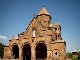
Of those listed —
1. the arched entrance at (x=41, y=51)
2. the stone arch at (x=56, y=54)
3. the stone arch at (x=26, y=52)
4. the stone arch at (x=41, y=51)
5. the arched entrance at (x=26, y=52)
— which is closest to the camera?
the stone arch at (x=56, y=54)

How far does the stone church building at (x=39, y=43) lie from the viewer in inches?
1491

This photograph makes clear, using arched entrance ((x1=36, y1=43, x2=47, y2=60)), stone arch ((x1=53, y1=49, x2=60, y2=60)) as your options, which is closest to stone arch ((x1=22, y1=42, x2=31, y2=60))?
arched entrance ((x1=36, y1=43, x2=47, y2=60))

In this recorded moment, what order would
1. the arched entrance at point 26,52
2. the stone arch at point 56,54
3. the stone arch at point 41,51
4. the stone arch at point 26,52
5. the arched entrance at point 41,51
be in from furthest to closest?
the arched entrance at point 26,52 < the stone arch at point 26,52 < the arched entrance at point 41,51 < the stone arch at point 41,51 < the stone arch at point 56,54

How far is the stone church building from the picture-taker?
124 ft

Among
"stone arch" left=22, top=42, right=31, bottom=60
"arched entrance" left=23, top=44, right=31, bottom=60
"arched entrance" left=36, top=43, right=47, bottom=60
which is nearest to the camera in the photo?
"arched entrance" left=36, top=43, right=47, bottom=60

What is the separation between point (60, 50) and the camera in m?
37.2

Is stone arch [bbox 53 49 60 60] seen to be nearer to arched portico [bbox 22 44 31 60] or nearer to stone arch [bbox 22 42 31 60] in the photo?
stone arch [bbox 22 42 31 60]

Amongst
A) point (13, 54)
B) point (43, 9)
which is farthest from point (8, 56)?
point (43, 9)

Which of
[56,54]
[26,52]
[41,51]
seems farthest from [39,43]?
[26,52]

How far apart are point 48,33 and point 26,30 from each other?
7093 mm

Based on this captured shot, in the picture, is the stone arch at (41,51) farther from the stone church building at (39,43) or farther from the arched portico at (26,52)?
the arched portico at (26,52)

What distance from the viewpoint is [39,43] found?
40.2m

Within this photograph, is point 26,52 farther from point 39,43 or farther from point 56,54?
point 56,54

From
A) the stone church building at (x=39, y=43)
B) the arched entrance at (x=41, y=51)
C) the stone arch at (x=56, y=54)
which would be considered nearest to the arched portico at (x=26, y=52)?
the stone church building at (x=39, y=43)
